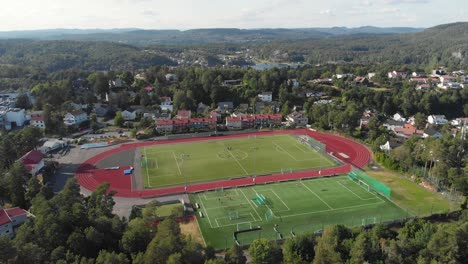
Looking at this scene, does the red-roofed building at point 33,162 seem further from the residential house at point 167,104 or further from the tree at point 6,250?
the residential house at point 167,104

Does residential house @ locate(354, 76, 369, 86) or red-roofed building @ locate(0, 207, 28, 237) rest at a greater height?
residential house @ locate(354, 76, 369, 86)

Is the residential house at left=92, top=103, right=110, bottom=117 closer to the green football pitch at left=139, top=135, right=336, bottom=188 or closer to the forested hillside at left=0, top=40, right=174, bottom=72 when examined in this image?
the green football pitch at left=139, top=135, right=336, bottom=188

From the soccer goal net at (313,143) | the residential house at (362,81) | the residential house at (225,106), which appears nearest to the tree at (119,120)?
the residential house at (225,106)

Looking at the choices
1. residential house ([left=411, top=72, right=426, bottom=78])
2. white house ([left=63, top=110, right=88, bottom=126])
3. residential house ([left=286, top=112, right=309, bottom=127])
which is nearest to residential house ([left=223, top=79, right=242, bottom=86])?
residential house ([left=286, top=112, right=309, bottom=127])

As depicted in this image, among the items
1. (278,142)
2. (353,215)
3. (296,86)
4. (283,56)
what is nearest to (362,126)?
(278,142)

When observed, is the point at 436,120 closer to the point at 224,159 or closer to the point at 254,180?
the point at 224,159
